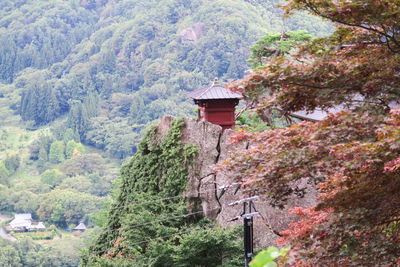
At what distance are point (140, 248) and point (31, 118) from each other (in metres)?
78.5

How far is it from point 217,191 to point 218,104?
172 cm

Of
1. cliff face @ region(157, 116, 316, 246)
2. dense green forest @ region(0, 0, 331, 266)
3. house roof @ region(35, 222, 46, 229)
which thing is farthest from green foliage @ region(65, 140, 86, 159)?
cliff face @ region(157, 116, 316, 246)

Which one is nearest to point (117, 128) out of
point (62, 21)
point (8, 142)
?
point (8, 142)

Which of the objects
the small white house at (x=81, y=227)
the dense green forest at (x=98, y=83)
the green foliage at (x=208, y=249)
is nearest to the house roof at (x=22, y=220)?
the dense green forest at (x=98, y=83)

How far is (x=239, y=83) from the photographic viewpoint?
16.8ft

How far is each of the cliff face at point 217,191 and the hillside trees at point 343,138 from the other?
4.28 m

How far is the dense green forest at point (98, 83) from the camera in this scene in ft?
200

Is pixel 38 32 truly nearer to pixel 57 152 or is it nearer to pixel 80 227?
pixel 57 152

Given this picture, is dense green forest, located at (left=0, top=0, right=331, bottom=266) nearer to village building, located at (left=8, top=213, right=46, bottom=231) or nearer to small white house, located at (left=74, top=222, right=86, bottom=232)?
small white house, located at (left=74, top=222, right=86, bottom=232)

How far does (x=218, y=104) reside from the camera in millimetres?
10836

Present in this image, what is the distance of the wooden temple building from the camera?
1072cm

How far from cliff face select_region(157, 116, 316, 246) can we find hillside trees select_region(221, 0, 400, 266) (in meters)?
4.28

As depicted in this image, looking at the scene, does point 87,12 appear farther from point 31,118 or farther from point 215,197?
point 215,197

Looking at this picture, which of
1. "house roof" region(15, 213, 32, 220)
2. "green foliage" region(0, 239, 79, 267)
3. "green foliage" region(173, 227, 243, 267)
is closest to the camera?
"green foliage" region(173, 227, 243, 267)
